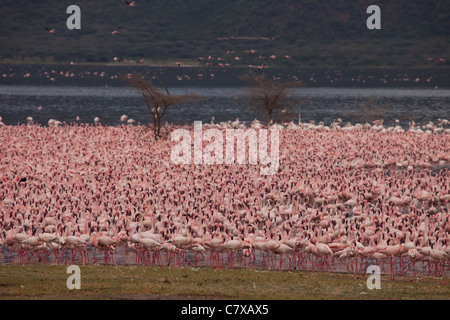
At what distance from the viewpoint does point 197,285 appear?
15.6 m

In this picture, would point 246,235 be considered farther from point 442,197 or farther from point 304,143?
point 304,143

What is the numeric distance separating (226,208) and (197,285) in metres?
8.19

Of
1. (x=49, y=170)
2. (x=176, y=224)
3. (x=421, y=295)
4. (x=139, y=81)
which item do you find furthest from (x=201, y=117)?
(x=421, y=295)

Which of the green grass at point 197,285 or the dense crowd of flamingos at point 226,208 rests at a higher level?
the dense crowd of flamingos at point 226,208

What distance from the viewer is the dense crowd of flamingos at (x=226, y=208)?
18734mm

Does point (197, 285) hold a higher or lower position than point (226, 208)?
lower

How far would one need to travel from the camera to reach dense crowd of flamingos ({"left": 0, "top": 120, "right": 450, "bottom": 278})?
18.7m

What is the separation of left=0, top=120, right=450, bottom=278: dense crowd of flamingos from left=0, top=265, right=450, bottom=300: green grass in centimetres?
118

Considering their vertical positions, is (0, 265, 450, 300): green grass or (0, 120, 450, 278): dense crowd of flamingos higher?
(0, 120, 450, 278): dense crowd of flamingos

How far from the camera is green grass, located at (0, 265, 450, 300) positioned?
14500 mm

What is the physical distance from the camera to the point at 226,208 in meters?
23.6

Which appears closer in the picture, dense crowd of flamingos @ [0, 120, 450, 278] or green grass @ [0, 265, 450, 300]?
green grass @ [0, 265, 450, 300]

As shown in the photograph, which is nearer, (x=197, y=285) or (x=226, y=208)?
(x=197, y=285)

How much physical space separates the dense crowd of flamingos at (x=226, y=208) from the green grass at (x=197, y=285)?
118 centimetres
